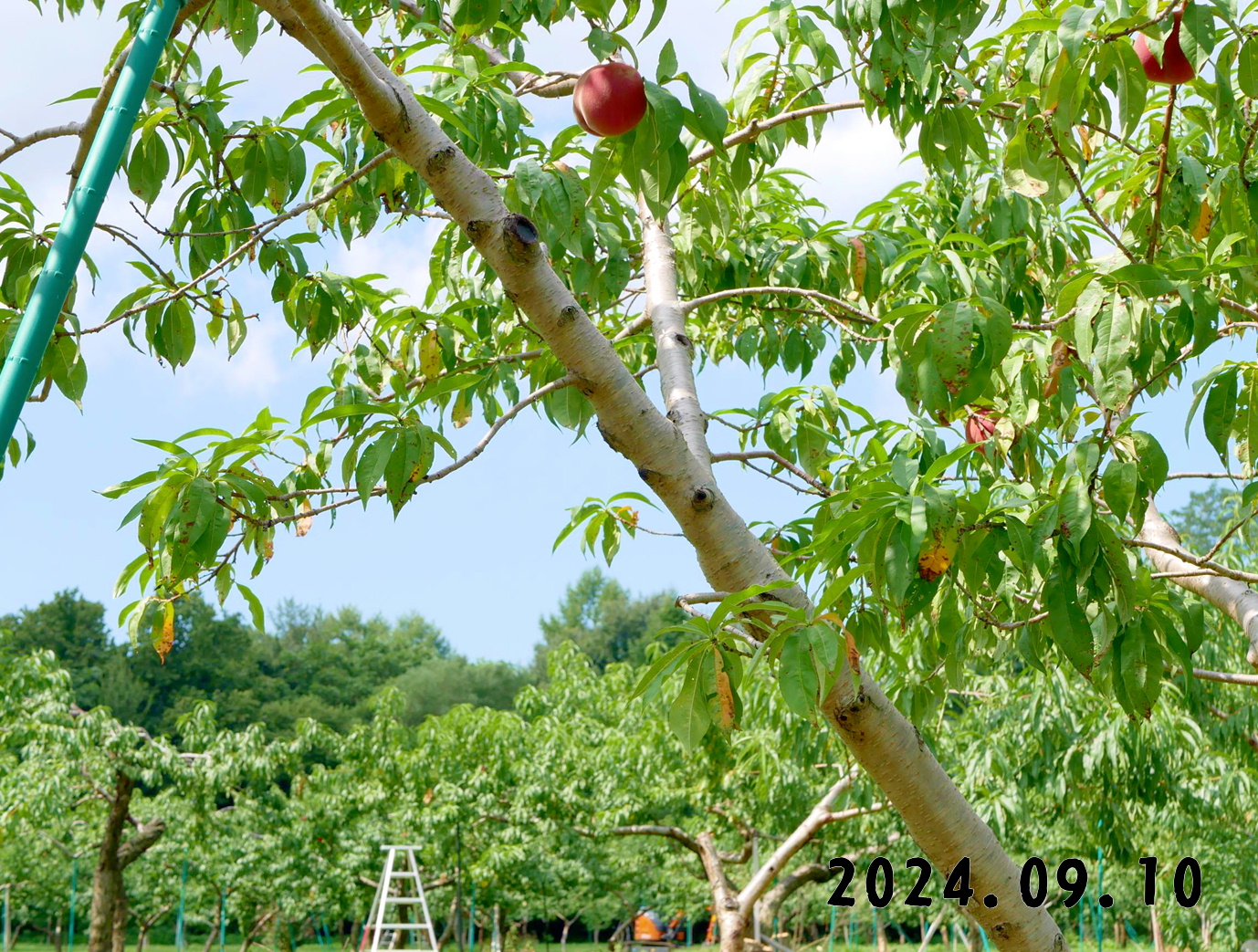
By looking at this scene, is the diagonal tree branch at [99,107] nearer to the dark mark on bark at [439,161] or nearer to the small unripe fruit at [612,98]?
the dark mark on bark at [439,161]

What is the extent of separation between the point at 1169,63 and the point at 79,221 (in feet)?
4.29

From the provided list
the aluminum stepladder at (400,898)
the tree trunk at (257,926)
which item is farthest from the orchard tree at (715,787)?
the tree trunk at (257,926)

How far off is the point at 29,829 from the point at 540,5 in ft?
34.6

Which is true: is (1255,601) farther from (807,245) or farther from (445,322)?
(445,322)

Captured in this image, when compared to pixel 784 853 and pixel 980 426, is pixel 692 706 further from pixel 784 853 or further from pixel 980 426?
pixel 784 853

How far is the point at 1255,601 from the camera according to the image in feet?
7.20

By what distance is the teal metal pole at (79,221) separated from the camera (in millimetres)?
1070

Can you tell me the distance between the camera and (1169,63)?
1469 mm

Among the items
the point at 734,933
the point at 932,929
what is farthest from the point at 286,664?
the point at 734,933

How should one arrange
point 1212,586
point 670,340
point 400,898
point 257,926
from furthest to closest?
point 257,926 < point 400,898 < point 1212,586 < point 670,340

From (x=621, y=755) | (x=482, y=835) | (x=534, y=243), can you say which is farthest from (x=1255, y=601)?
(x=482, y=835)

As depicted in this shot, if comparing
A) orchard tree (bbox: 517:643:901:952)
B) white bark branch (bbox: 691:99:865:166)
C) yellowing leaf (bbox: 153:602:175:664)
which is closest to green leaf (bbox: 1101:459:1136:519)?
white bark branch (bbox: 691:99:865:166)

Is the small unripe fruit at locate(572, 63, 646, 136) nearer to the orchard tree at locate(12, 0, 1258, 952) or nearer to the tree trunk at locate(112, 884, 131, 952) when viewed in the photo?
the orchard tree at locate(12, 0, 1258, 952)

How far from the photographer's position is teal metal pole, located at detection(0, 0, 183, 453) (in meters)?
1.07
